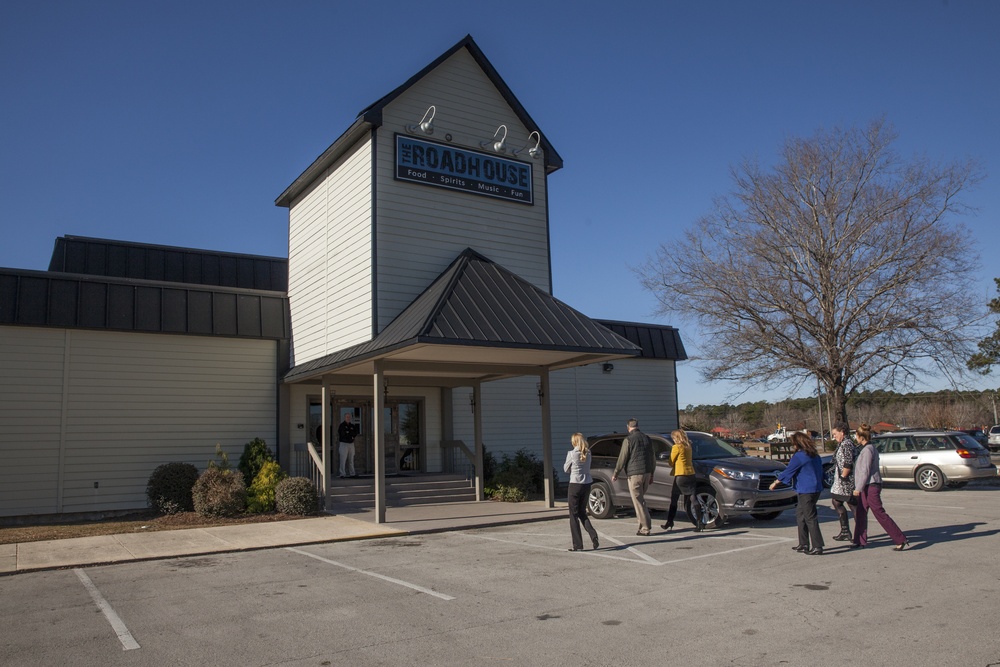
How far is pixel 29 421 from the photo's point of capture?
51.5 ft

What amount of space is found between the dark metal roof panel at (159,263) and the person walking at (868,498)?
19107 mm

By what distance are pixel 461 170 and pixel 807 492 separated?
1093 centimetres

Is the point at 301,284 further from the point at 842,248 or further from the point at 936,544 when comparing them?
the point at 842,248

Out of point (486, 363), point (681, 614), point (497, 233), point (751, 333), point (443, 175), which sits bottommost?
point (681, 614)

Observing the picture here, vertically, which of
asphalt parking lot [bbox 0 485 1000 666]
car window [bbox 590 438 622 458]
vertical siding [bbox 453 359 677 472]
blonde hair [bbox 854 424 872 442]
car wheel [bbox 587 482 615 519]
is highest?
vertical siding [bbox 453 359 677 472]

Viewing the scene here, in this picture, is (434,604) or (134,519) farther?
(134,519)

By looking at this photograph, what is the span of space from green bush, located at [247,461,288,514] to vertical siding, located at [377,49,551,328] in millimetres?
3874

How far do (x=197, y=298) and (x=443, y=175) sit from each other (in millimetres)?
6424

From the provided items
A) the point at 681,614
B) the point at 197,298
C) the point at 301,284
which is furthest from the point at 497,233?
the point at 681,614

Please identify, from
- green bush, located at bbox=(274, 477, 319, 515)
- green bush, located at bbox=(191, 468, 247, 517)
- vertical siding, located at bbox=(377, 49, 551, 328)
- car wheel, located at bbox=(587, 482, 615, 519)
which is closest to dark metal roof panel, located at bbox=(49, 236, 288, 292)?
vertical siding, located at bbox=(377, 49, 551, 328)

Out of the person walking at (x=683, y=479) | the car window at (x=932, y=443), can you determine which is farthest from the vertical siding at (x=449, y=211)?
the car window at (x=932, y=443)

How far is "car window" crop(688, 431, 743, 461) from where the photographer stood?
13648mm

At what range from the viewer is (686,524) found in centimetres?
1323

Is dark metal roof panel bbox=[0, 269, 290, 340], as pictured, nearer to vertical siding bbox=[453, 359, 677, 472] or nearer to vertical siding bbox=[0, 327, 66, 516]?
vertical siding bbox=[0, 327, 66, 516]
